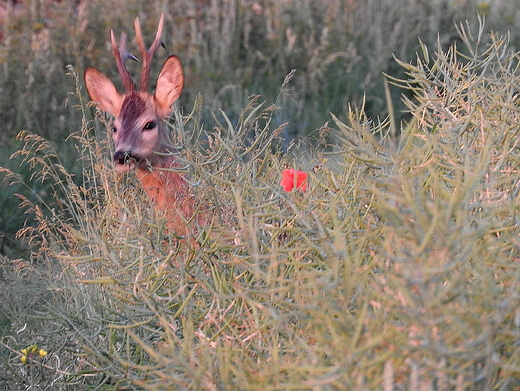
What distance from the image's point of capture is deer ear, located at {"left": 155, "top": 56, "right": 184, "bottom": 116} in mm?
4395

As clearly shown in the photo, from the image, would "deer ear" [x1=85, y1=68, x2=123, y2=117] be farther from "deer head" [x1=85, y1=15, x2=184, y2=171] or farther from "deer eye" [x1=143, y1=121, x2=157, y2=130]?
"deer eye" [x1=143, y1=121, x2=157, y2=130]

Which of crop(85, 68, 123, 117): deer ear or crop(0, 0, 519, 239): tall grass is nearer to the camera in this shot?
crop(85, 68, 123, 117): deer ear

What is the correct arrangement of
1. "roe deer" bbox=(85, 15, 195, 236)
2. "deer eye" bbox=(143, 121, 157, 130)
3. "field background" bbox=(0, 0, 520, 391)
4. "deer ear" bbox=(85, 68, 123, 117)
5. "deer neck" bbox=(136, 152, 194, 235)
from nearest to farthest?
1. "field background" bbox=(0, 0, 520, 391)
2. "deer neck" bbox=(136, 152, 194, 235)
3. "roe deer" bbox=(85, 15, 195, 236)
4. "deer eye" bbox=(143, 121, 157, 130)
5. "deer ear" bbox=(85, 68, 123, 117)

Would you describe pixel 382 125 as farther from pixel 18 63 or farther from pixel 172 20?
pixel 172 20

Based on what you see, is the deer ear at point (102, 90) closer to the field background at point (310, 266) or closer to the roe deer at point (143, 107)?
the roe deer at point (143, 107)

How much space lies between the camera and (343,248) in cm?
127

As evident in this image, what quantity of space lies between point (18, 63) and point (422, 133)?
5861 mm

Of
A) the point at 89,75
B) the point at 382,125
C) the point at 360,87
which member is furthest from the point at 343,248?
the point at 360,87

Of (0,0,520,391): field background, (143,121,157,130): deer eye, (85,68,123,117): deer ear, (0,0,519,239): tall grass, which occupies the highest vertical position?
(0,0,520,391): field background

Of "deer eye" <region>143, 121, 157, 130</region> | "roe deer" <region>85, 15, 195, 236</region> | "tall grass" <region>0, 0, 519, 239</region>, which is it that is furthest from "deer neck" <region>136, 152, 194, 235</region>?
"tall grass" <region>0, 0, 519, 239</region>

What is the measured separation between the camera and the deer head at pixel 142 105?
4285mm

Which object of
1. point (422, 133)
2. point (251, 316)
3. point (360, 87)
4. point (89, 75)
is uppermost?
point (422, 133)

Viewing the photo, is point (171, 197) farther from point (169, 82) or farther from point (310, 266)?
point (169, 82)

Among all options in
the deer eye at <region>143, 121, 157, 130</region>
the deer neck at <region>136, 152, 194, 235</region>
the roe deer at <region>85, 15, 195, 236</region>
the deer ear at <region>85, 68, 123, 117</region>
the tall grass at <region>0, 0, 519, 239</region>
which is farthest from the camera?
the tall grass at <region>0, 0, 519, 239</region>
